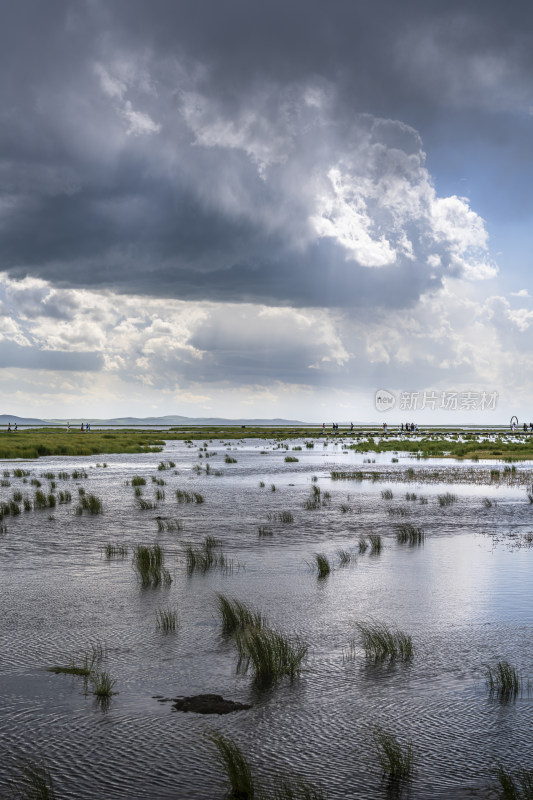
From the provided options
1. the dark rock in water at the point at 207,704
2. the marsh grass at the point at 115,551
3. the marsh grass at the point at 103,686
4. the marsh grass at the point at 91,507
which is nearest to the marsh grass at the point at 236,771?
the dark rock in water at the point at 207,704

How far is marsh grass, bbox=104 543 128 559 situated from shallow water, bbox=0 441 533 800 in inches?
7.9

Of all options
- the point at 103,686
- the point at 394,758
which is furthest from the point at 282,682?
the point at 394,758

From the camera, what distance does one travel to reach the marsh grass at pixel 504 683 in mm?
8633

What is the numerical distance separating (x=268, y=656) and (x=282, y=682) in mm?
421

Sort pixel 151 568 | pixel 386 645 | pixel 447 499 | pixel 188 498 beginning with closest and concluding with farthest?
pixel 386 645 → pixel 151 568 → pixel 447 499 → pixel 188 498

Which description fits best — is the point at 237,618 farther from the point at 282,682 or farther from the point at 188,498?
the point at 188,498

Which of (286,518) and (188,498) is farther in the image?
(188,498)

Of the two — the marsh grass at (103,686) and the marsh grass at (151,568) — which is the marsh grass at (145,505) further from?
the marsh grass at (103,686)

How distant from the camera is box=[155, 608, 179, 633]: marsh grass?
1148 cm

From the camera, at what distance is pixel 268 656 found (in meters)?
9.44

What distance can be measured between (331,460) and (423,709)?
52.3 metres

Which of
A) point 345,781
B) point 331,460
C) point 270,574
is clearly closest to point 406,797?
point 345,781

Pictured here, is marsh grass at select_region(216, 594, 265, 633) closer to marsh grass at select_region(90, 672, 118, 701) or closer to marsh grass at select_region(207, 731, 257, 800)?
marsh grass at select_region(90, 672, 118, 701)

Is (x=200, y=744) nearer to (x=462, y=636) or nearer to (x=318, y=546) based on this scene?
(x=462, y=636)
